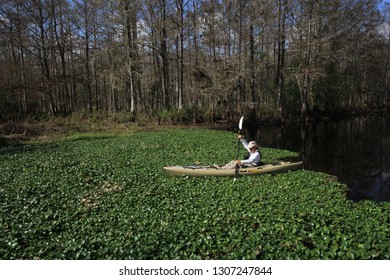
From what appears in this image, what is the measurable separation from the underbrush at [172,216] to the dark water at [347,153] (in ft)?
5.61

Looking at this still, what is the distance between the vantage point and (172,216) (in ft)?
22.5

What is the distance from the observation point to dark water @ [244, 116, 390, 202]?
1105cm

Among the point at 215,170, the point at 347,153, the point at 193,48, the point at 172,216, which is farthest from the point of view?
the point at 193,48

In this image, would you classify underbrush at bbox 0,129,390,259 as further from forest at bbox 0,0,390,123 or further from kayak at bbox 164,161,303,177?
forest at bbox 0,0,390,123

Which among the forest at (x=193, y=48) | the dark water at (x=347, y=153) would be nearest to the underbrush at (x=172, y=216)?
the dark water at (x=347, y=153)

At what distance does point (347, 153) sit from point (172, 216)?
1377cm

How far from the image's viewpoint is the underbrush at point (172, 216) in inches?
213

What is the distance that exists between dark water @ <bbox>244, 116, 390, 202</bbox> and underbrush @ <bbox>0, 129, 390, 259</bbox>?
67.3 inches

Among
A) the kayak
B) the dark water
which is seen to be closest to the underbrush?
the kayak

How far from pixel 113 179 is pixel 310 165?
8.88 metres

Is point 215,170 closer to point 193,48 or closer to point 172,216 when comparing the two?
point 172,216

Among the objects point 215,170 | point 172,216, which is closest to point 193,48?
point 215,170
